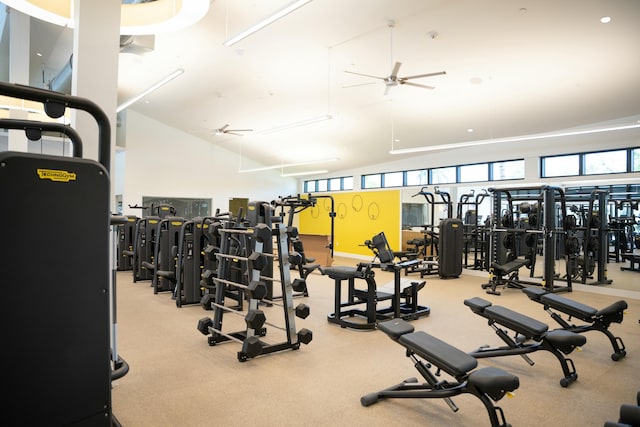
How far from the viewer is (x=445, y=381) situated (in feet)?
8.55

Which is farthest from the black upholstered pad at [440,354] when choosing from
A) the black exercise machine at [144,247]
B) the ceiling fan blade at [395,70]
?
the black exercise machine at [144,247]

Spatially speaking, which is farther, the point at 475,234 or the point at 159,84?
the point at 475,234

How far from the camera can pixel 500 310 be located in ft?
11.6

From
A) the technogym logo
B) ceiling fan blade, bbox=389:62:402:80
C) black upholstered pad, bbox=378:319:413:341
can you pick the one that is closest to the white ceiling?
ceiling fan blade, bbox=389:62:402:80

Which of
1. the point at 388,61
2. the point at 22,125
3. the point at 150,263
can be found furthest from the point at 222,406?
the point at 388,61

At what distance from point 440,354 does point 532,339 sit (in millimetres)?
1331

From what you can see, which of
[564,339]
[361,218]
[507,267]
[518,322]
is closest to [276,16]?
[518,322]

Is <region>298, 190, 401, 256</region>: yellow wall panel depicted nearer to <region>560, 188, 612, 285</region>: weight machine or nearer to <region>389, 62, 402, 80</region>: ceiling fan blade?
<region>560, 188, 612, 285</region>: weight machine

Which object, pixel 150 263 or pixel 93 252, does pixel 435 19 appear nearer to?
pixel 93 252

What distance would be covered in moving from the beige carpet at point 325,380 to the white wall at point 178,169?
9344 mm

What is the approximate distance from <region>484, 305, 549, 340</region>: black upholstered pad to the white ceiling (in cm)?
412

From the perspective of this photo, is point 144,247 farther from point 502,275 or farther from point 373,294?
point 502,275

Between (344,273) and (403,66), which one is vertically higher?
(403,66)

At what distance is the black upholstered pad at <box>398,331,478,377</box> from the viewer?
2344 millimetres
